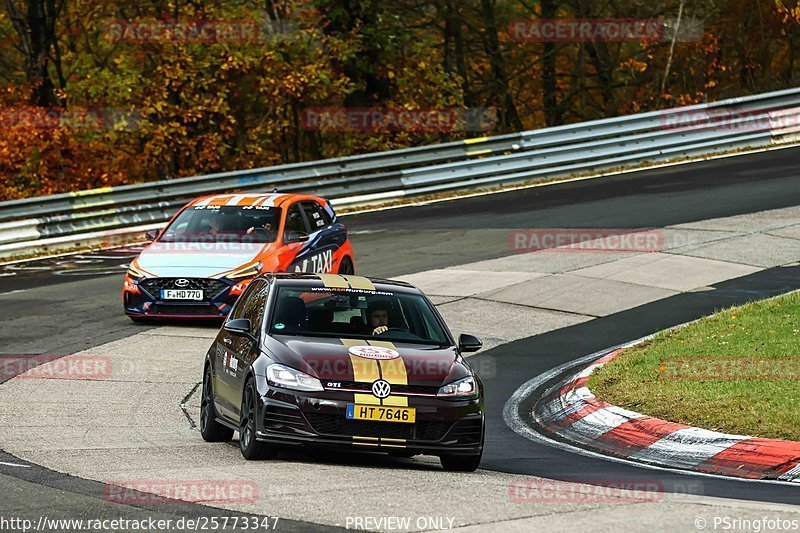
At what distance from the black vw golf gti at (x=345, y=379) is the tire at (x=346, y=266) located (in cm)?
796

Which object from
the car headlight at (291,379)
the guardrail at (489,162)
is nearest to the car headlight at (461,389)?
the car headlight at (291,379)

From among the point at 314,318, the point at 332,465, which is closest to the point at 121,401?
the point at 314,318

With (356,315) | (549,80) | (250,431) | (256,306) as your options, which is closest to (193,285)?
(256,306)

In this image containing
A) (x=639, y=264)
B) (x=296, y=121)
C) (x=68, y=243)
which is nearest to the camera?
(x=639, y=264)

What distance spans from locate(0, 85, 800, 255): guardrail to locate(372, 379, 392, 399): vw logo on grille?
17.4 metres

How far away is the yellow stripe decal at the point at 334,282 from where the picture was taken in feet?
37.6

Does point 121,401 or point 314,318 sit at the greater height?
point 314,318

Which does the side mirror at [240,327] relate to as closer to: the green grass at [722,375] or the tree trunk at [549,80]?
the green grass at [722,375]

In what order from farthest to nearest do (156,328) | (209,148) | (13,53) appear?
(13,53), (209,148), (156,328)

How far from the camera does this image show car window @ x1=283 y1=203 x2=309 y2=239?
18.9m

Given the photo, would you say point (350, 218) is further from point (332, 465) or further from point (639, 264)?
point (332, 465)

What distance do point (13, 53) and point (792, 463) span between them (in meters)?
33.9

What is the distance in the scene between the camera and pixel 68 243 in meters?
25.8

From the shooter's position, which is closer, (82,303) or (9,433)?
(9,433)
